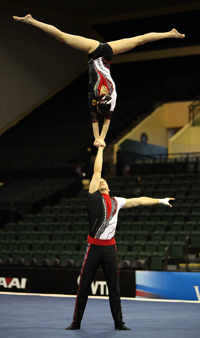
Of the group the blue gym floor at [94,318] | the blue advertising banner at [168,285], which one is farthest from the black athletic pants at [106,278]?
the blue advertising banner at [168,285]

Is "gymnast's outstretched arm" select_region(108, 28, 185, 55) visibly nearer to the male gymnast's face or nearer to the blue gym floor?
the male gymnast's face

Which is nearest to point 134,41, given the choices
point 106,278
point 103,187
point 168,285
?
point 103,187

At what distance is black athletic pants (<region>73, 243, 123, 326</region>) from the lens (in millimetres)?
6316

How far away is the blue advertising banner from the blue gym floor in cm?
35

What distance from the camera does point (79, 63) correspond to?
26047 millimetres

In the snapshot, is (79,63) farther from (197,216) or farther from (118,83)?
(197,216)

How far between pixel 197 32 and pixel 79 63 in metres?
6.15

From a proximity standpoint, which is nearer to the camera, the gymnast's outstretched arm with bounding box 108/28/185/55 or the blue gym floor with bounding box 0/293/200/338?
the blue gym floor with bounding box 0/293/200/338

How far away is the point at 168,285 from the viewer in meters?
9.96

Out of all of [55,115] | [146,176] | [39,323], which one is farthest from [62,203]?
[39,323]

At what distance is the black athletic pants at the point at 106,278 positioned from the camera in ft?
Answer: 20.7

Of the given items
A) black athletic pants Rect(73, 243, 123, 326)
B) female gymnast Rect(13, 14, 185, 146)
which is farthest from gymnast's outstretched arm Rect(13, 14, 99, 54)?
black athletic pants Rect(73, 243, 123, 326)

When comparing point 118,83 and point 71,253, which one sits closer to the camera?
point 71,253

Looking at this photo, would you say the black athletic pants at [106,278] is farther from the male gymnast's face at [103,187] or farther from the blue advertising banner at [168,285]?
the blue advertising banner at [168,285]
